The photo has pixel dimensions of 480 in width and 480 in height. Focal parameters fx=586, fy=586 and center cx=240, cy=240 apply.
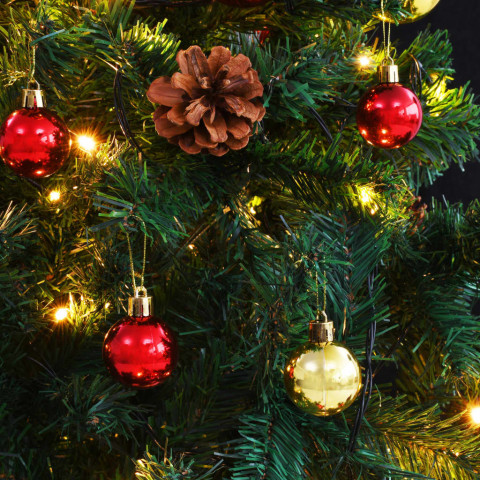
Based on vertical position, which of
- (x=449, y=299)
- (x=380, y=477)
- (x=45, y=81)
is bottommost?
(x=380, y=477)

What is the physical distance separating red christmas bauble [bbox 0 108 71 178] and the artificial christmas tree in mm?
28

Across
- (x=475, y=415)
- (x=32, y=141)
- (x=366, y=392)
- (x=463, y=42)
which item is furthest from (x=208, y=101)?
(x=463, y=42)

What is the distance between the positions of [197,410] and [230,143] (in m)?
0.19

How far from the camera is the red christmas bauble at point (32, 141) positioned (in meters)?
0.39

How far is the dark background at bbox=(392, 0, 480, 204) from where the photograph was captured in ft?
2.74

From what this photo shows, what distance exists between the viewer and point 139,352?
38cm

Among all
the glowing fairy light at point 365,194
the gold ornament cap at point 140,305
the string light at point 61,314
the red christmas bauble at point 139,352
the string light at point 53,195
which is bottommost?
the red christmas bauble at point 139,352

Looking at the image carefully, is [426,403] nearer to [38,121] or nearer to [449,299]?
[449,299]

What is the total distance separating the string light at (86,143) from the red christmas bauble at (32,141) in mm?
39

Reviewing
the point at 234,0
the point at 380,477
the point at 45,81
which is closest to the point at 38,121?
the point at 45,81

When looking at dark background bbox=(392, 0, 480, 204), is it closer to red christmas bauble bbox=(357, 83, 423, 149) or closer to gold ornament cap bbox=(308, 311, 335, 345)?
red christmas bauble bbox=(357, 83, 423, 149)

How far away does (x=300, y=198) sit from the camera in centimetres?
43

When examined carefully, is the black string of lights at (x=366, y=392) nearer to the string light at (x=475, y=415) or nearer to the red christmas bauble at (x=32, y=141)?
the string light at (x=475, y=415)

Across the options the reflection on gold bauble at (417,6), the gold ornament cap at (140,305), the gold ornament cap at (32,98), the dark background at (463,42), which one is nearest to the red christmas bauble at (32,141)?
the gold ornament cap at (32,98)
